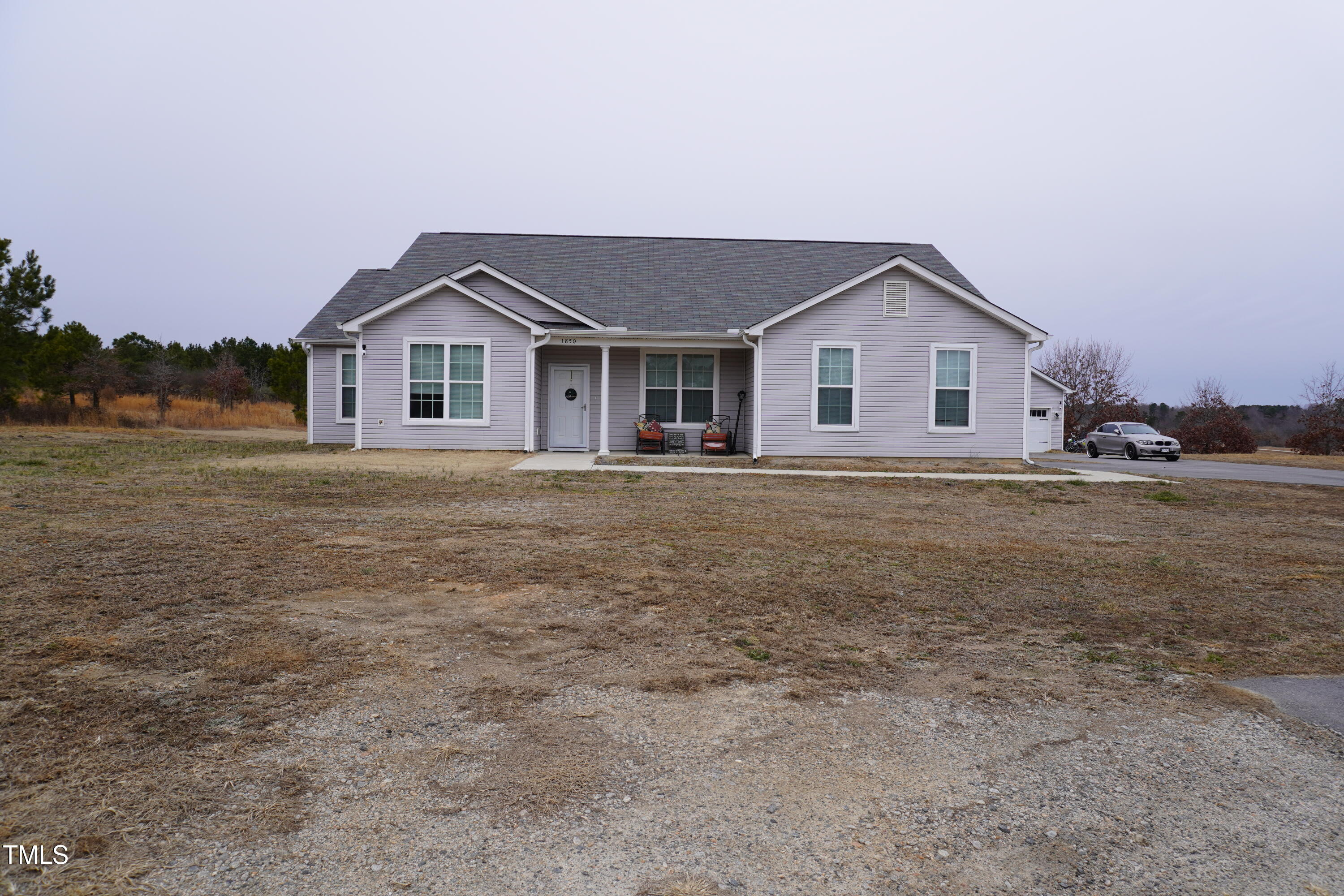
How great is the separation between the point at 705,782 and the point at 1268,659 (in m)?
3.67

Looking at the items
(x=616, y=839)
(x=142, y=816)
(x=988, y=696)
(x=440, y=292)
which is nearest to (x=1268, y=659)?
(x=988, y=696)

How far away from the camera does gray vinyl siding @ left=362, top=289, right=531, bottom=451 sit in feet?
58.6

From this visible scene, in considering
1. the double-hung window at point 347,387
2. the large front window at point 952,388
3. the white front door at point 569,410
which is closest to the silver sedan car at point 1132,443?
the large front window at point 952,388

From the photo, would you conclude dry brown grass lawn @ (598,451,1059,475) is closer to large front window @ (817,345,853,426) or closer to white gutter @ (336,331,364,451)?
large front window @ (817,345,853,426)

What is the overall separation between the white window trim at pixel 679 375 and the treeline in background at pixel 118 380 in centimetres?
2033

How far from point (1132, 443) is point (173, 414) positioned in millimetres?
35901

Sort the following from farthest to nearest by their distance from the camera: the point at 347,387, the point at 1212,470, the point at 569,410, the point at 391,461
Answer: the point at 1212,470 < the point at 347,387 < the point at 569,410 < the point at 391,461

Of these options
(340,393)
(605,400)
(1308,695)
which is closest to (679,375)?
(605,400)

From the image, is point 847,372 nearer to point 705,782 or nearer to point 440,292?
point 440,292

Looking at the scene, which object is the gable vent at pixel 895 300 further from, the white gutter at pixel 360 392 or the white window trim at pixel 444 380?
the white gutter at pixel 360 392

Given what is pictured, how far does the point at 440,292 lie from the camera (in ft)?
58.6

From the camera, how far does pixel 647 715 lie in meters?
3.69

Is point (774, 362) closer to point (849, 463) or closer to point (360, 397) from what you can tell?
point (849, 463)

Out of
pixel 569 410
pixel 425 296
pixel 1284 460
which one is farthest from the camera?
pixel 1284 460
